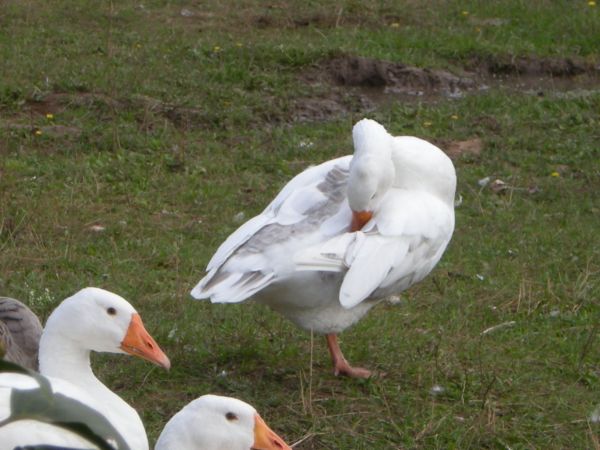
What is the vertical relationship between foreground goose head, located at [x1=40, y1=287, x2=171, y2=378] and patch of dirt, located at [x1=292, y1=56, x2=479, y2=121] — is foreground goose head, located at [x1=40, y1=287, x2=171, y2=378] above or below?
above

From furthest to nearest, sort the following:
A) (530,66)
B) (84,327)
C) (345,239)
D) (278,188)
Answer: (530,66) < (278,188) < (345,239) < (84,327)

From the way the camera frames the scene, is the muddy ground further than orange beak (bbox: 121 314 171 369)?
Yes

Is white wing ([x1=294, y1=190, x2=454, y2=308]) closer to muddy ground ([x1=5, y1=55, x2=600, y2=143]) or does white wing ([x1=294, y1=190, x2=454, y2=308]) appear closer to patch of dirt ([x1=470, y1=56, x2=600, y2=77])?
Answer: muddy ground ([x1=5, y1=55, x2=600, y2=143])

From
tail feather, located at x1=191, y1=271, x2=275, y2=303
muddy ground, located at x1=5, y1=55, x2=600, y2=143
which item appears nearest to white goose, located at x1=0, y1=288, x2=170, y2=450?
tail feather, located at x1=191, y1=271, x2=275, y2=303

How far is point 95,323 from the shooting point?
164 inches

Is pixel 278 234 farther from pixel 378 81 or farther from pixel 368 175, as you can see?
pixel 378 81

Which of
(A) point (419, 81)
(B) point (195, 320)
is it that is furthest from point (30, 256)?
(A) point (419, 81)

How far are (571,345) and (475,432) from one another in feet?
3.99

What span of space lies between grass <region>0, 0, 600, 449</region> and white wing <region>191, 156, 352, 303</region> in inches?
17.6

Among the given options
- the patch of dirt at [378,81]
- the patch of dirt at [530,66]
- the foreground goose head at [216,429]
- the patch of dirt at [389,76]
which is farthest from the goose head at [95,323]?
the patch of dirt at [530,66]

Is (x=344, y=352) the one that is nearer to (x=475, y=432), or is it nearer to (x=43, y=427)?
(x=475, y=432)

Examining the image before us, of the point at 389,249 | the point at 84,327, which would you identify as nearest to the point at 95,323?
the point at 84,327

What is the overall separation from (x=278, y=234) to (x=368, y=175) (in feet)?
1.69

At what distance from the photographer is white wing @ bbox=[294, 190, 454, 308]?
4910mm
